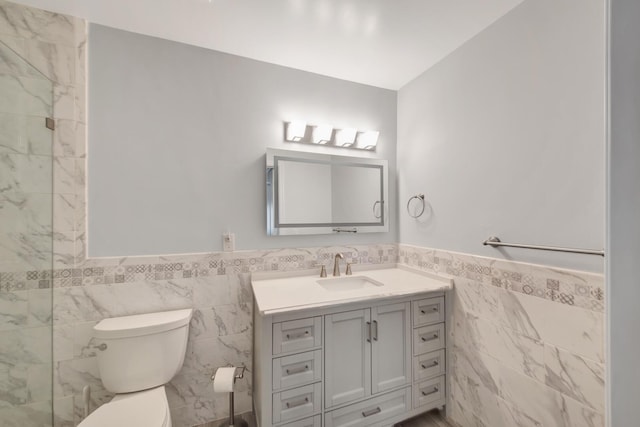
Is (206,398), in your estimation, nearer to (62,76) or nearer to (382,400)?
(382,400)

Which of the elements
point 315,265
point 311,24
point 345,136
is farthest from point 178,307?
point 311,24

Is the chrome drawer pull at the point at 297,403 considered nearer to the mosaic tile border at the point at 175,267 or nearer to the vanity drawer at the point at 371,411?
the vanity drawer at the point at 371,411

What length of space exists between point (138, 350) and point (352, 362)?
1177mm

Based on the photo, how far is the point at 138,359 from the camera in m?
1.37

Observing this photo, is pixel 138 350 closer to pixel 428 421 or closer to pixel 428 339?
pixel 428 339

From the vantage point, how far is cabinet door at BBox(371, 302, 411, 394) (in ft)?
5.05

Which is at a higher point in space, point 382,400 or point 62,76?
point 62,76

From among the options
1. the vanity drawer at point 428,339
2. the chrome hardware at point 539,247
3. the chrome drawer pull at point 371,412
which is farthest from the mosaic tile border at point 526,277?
the chrome drawer pull at point 371,412

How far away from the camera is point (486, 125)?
5.07 feet

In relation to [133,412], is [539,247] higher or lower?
higher

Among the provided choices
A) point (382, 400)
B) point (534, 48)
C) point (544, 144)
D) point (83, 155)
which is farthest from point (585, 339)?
point (83, 155)

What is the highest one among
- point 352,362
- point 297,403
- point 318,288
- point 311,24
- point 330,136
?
point 311,24

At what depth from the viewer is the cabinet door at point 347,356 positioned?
1.44 meters

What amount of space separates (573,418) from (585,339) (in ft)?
1.22
